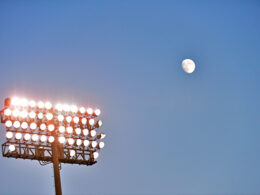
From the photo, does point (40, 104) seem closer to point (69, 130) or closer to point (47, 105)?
point (47, 105)

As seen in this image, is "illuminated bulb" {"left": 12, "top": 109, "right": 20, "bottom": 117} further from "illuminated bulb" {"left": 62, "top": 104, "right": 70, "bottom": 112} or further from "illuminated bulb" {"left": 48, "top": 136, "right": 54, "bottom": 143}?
"illuminated bulb" {"left": 62, "top": 104, "right": 70, "bottom": 112}

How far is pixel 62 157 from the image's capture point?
34.4 meters

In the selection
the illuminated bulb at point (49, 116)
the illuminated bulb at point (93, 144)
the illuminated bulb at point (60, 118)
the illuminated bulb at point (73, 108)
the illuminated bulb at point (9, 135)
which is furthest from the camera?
the illuminated bulb at point (93, 144)

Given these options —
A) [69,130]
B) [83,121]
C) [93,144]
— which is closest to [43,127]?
[69,130]

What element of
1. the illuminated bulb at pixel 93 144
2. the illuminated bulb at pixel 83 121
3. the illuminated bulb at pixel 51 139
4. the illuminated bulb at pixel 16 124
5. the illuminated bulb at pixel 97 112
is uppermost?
the illuminated bulb at pixel 97 112

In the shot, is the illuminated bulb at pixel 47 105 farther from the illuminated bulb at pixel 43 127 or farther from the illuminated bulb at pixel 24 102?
the illuminated bulb at pixel 24 102

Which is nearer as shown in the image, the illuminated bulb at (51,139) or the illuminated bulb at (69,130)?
the illuminated bulb at (51,139)

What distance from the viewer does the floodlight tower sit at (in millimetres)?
32594

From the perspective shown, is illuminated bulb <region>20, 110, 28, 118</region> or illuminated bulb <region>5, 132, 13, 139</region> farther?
illuminated bulb <region>20, 110, 28, 118</region>

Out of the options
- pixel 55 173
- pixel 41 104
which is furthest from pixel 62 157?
pixel 41 104

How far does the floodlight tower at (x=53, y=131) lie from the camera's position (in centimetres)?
3259

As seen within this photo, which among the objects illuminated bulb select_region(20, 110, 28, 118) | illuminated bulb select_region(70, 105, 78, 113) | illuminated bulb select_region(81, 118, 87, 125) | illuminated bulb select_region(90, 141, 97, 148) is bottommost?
illuminated bulb select_region(90, 141, 97, 148)

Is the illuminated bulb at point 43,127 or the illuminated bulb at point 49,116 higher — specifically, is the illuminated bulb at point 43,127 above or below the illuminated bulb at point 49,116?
below

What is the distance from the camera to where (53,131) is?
1342 inches
